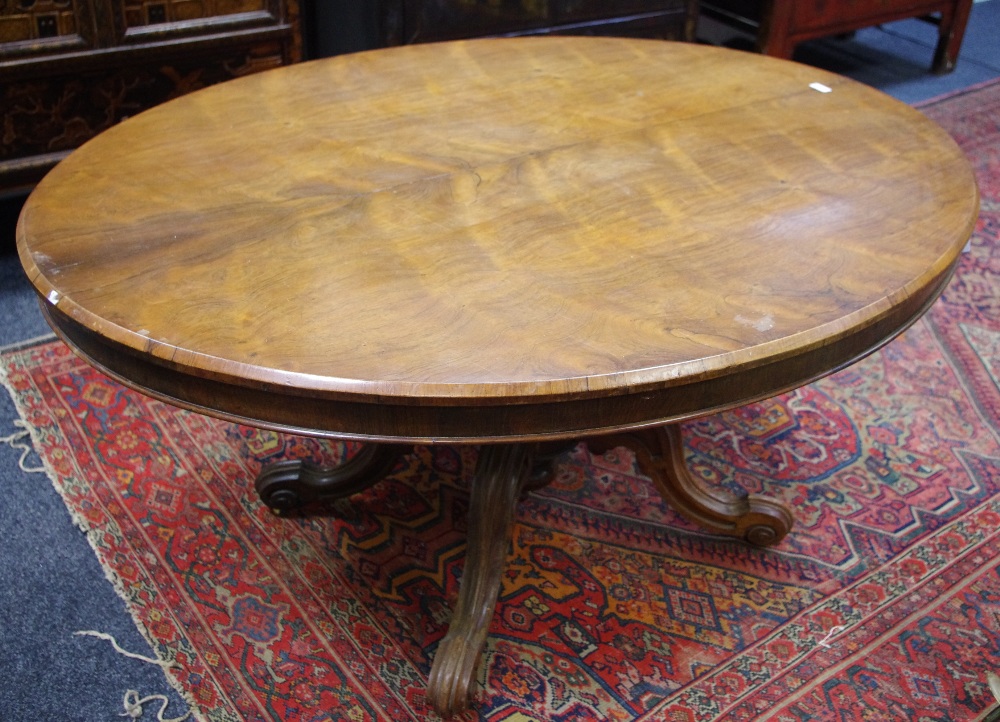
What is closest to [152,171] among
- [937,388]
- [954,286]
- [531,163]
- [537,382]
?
[531,163]

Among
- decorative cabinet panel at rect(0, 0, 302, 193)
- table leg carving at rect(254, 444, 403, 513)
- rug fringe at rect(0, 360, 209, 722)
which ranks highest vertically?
decorative cabinet panel at rect(0, 0, 302, 193)

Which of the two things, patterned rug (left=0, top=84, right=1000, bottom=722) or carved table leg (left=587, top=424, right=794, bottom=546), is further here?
carved table leg (left=587, top=424, right=794, bottom=546)

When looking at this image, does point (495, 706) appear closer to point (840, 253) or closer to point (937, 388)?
point (840, 253)

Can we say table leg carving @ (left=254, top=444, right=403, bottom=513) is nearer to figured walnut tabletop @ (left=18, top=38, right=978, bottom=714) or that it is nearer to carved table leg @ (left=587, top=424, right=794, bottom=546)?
figured walnut tabletop @ (left=18, top=38, right=978, bottom=714)

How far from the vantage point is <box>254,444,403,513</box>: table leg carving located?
5.00ft

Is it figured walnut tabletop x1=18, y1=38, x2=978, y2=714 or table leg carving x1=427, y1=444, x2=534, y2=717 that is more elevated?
figured walnut tabletop x1=18, y1=38, x2=978, y2=714

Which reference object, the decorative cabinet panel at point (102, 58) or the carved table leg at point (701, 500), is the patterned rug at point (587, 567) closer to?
the carved table leg at point (701, 500)

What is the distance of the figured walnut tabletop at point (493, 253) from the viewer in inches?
37.4

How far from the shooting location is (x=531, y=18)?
2.53m

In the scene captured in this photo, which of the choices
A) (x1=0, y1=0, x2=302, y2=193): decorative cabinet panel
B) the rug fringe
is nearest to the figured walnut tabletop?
the rug fringe

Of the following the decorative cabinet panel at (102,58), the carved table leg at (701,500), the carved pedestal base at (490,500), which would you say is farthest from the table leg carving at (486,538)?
the decorative cabinet panel at (102,58)

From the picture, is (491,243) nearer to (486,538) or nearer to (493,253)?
(493,253)

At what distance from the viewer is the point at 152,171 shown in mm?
1271

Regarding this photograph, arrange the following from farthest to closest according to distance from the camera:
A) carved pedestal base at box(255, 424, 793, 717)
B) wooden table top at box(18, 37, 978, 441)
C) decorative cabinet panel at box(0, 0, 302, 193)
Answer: decorative cabinet panel at box(0, 0, 302, 193) → carved pedestal base at box(255, 424, 793, 717) → wooden table top at box(18, 37, 978, 441)
